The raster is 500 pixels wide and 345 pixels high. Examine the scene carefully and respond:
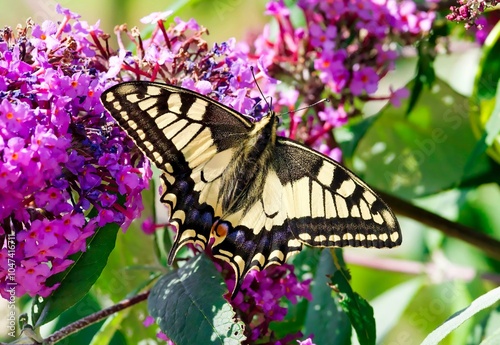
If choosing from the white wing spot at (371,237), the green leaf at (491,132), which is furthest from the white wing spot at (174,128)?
the green leaf at (491,132)

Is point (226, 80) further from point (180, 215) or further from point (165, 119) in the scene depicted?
point (180, 215)

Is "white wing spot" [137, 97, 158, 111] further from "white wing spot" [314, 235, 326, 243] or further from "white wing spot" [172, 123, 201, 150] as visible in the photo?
"white wing spot" [314, 235, 326, 243]

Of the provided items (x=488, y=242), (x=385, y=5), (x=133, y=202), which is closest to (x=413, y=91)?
(x=385, y=5)

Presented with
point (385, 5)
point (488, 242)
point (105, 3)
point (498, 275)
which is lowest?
point (498, 275)

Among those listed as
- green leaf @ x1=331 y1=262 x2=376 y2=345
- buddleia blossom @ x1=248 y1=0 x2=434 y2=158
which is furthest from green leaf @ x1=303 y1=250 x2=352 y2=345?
buddleia blossom @ x1=248 y1=0 x2=434 y2=158

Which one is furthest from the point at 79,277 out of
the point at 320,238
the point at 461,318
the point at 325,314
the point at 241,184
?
the point at 461,318

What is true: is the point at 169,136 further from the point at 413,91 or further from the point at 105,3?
the point at 105,3
